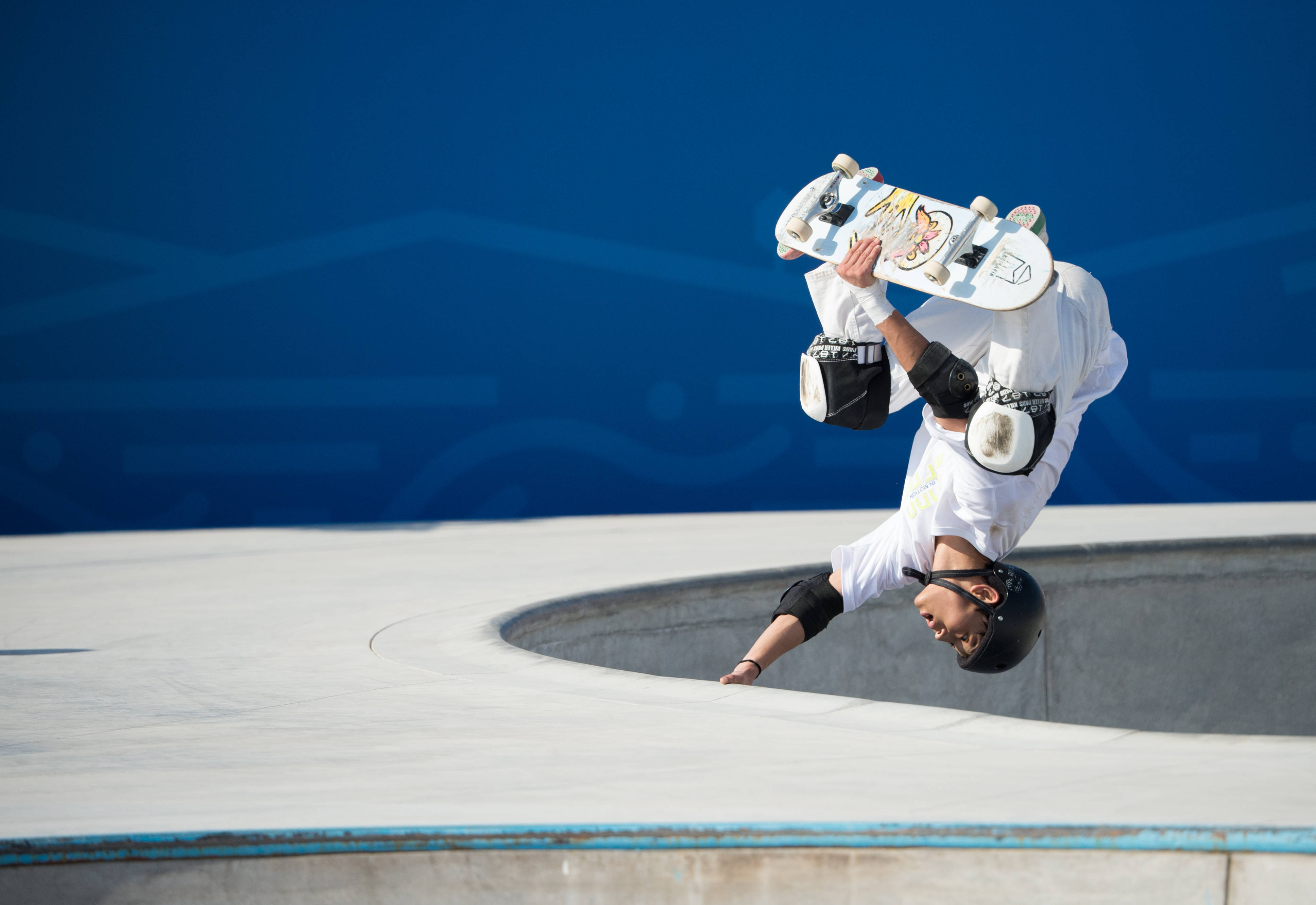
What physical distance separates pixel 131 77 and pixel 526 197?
3.38 m

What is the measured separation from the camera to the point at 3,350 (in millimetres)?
10695

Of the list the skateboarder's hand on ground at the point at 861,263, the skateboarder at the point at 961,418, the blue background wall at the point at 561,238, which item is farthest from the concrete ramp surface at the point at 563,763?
the blue background wall at the point at 561,238

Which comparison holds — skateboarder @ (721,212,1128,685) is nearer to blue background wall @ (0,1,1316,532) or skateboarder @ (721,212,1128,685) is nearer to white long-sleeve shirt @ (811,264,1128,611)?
white long-sleeve shirt @ (811,264,1128,611)

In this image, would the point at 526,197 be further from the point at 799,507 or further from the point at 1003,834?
the point at 1003,834

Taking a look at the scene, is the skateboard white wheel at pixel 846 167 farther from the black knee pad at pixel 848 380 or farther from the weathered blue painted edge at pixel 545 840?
the weathered blue painted edge at pixel 545 840

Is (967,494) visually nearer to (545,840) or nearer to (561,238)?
(545,840)

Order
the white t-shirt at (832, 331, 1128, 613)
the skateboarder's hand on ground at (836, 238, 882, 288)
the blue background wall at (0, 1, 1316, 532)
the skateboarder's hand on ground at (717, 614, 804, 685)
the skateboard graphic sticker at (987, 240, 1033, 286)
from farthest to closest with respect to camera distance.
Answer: the blue background wall at (0, 1, 1316, 532), the skateboarder's hand on ground at (717, 614, 804, 685), the white t-shirt at (832, 331, 1128, 613), the skateboarder's hand on ground at (836, 238, 882, 288), the skateboard graphic sticker at (987, 240, 1033, 286)

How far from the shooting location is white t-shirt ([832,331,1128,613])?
418 centimetres

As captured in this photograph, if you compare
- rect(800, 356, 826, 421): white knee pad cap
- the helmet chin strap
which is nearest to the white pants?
rect(800, 356, 826, 421): white knee pad cap

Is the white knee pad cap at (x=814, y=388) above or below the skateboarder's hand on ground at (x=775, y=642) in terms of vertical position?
above

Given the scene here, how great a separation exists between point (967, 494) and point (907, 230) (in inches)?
34.2

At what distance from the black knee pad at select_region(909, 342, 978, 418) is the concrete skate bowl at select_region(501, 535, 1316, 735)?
78.6 inches

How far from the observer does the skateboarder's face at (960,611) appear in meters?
4.27

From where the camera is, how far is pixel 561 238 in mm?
11383
